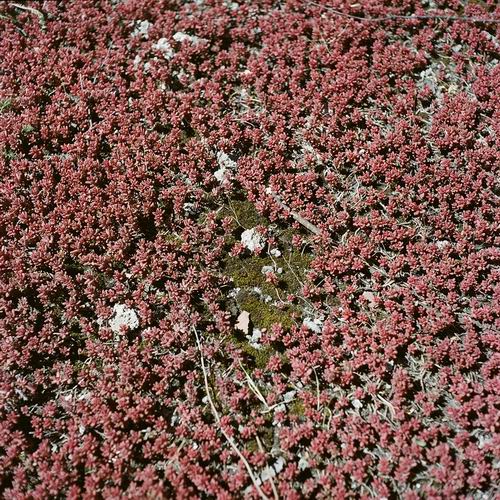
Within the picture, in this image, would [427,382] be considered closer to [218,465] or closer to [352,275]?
[352,275]

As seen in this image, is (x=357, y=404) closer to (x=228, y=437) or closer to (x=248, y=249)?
(x=228, y=437)

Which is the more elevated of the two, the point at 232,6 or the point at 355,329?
the point at 232,6

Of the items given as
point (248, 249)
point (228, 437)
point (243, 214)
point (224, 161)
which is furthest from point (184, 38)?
point (228, 437)

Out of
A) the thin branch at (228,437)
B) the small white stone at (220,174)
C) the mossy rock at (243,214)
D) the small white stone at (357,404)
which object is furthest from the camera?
the small white stone at (220,174)

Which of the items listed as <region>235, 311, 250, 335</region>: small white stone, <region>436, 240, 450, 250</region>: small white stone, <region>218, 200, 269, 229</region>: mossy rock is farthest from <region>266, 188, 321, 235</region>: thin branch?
<region>436, 240, 450, 250</region>: small white stone

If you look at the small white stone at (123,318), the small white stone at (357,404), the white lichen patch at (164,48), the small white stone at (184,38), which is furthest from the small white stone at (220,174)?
the small white stone at (357,404)

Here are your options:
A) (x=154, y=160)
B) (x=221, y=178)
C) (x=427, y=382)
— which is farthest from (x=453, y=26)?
(x=427, y=382)

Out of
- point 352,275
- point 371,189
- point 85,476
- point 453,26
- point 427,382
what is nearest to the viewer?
point 85,476

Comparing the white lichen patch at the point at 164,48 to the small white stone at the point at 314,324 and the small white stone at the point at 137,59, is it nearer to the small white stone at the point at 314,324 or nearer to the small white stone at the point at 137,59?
the small white stone at the point at 137,59
